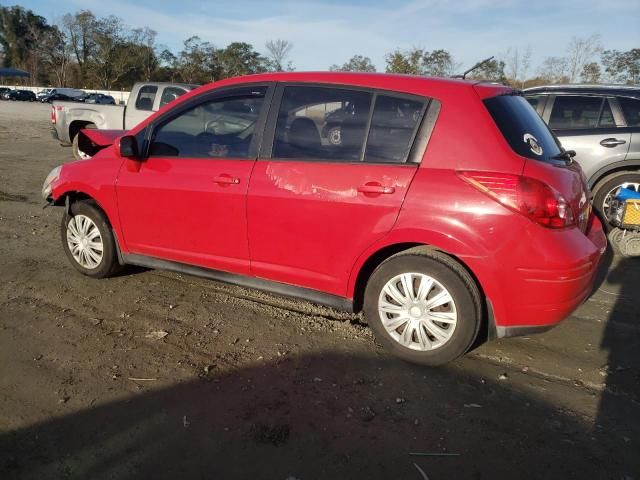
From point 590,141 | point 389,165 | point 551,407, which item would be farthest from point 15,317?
point 590,141

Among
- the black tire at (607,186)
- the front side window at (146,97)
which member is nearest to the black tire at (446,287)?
the black tire at (607,186)

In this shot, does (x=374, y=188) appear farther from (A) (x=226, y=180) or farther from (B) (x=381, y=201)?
(A) (x=226, y=180)

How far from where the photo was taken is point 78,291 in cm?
442

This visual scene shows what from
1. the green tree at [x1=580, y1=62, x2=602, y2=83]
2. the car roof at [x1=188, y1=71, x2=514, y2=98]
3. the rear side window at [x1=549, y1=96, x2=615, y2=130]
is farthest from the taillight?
the green tree at [x1=580, y1=62, x2=602, y2=83]

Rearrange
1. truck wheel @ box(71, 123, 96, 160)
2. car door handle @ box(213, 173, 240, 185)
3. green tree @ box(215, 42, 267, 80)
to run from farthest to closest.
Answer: green tree @ box(215, 42, 267, 80) < truck wheel @ box(71, 123, 96, 160) < car door handle @ box(213, 173, 240, 185)

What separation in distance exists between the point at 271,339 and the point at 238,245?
0.74 metres

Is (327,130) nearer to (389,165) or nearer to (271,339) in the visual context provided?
(389,165)

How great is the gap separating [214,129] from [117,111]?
25.3 ft

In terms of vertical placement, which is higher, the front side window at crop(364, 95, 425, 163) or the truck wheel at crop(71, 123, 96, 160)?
the front side window at crop(364, 95, 425, 163)

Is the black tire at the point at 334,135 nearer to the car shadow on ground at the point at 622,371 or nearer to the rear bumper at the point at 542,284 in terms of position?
the rear bumper at the point at 542,284

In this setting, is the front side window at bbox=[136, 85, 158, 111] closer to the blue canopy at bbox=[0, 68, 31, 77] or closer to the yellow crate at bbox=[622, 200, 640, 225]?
the yellow crate at bbox=[622, 200, 640, 225]

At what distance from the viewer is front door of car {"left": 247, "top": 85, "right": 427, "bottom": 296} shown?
324cm

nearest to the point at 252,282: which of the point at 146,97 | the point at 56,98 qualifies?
the point at 146,97

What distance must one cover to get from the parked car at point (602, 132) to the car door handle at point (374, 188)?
4209mm
